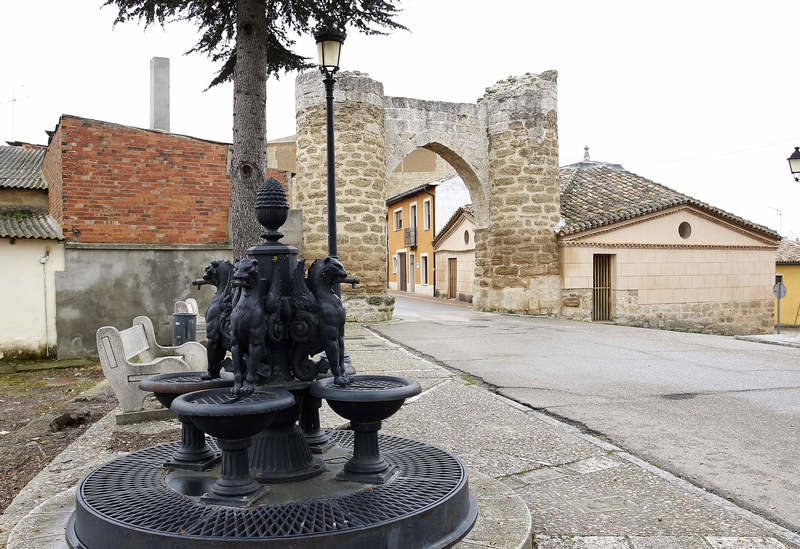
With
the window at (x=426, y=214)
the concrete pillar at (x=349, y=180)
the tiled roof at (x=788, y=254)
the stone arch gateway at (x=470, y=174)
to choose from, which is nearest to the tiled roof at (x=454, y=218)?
the window at (x=426, y=214)

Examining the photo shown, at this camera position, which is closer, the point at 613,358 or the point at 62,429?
the point at 62,429

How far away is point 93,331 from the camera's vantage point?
1162 centimetres

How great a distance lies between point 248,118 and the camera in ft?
24.9

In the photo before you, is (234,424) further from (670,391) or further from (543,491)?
(670,391)

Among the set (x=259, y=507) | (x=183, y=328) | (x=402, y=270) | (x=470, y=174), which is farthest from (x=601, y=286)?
(x=402, y=270)

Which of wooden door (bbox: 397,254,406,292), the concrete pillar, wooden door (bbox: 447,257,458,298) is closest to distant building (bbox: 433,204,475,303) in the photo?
wooden door (bbox: 447,257,458,298)

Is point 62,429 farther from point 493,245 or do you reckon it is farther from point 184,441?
point 493,245

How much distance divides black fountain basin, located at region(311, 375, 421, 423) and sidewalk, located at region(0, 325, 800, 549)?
646 mm

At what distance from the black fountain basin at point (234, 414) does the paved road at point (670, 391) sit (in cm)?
256

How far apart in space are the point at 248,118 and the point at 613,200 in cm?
1343

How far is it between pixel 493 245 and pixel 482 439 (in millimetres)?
12198

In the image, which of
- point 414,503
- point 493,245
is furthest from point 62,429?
point 493,245

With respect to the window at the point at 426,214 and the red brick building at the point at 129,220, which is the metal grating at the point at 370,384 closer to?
the red brick building at the point at 129,220

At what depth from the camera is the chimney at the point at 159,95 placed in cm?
1571
